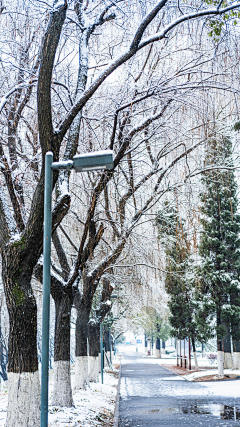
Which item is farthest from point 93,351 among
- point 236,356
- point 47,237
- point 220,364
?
point 47,237

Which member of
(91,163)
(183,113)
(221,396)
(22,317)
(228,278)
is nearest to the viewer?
(91,163)

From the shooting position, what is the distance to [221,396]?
52.1 feet

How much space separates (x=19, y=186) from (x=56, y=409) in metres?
5.29

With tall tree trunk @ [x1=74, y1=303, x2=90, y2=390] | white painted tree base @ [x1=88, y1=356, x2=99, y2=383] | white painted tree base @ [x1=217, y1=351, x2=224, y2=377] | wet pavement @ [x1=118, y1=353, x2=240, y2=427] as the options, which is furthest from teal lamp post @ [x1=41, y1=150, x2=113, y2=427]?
white painted tree base @ [x1=217, y1=351, x2=224, y2=377]

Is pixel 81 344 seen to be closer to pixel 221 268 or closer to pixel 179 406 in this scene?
pixel 179 406

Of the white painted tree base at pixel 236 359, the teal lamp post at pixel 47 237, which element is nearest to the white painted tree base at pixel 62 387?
the teal lamp post at pixel 47 237

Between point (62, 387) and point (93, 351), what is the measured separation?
30.3 ft

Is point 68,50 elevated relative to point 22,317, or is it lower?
elevated

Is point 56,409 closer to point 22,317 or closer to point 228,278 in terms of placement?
point 22,317

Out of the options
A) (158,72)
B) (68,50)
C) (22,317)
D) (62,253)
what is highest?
(68,50)

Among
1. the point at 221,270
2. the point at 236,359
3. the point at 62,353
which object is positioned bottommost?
the point at 236,359

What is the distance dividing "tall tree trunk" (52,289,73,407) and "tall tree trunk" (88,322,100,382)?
27.1 ft

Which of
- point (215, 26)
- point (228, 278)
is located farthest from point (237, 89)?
point (228, 278)

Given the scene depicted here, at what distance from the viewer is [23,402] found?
6742mm
